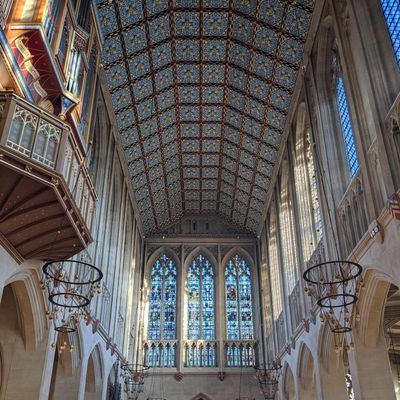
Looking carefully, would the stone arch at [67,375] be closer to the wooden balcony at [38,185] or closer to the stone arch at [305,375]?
the wooden balcony at [38,185]

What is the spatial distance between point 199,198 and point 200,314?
20.6 feet

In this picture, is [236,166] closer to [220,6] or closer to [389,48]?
[220,6]

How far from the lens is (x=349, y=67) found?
12430mm

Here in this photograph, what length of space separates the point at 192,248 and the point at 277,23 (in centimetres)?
1487

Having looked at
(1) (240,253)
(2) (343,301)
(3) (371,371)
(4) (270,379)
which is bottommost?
(3) (371,371)

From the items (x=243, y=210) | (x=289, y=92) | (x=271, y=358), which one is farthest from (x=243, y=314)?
(x=289, y=92)

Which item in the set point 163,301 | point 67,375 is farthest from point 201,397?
point 67,375

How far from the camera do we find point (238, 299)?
26.8 meters

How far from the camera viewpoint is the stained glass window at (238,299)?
25984 mm

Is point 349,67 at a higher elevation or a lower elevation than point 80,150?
higher

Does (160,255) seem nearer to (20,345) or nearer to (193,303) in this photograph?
(193,303)

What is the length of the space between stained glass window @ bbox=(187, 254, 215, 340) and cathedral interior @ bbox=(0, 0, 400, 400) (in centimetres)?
8

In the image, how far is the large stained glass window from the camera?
25188 mm

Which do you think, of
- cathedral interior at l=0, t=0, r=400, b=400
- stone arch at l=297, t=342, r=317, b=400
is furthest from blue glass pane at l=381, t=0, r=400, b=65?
stone arch at l=297, t=342, r=317, b=400
